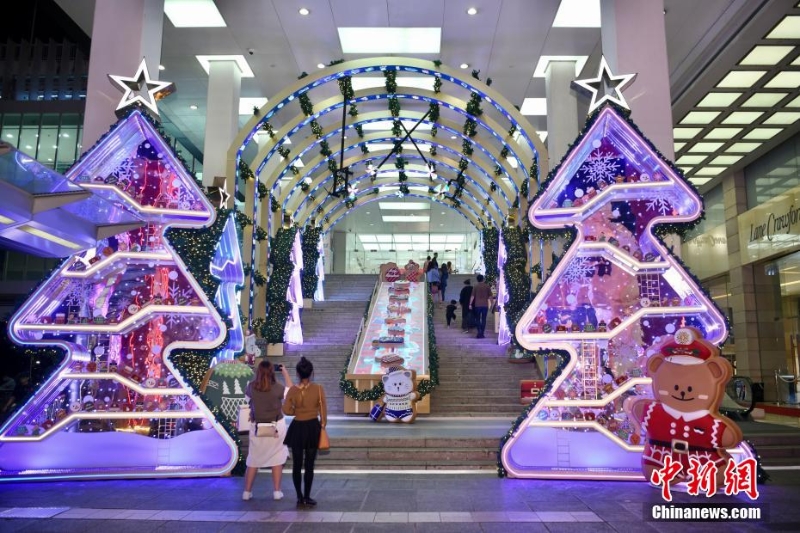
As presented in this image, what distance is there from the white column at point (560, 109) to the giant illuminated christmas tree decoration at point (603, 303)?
5410 mm

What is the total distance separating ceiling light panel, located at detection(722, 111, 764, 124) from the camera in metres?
14.5

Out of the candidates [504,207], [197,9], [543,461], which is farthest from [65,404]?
[504,207]

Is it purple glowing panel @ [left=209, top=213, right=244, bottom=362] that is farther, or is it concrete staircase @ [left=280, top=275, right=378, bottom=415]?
concrete staircase @ [left=280, top=275, right=378, bottom=415]

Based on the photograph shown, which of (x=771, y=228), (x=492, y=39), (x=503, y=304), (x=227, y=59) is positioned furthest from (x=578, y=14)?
(x=771, y=228)

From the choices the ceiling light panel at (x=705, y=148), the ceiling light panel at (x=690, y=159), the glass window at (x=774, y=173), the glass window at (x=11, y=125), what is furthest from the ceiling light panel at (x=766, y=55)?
the glass window at (x=11, y=125)

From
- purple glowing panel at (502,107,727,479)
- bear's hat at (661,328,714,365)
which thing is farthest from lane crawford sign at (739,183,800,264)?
bear's hat at (661,328,714,365)

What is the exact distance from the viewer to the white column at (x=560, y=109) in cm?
1244

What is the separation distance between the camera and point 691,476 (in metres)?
5.25

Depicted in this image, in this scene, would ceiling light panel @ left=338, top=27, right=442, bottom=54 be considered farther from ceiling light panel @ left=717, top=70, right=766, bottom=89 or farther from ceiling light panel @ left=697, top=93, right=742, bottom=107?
ceiling light panel @ left=697, top=93, right=742, bottom=107

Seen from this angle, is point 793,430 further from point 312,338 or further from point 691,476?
point 312,338

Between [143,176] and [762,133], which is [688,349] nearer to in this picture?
[143,176]

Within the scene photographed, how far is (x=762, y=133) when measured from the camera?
15.7m

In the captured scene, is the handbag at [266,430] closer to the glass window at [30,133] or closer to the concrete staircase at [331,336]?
the concrete staircase at [331,336]

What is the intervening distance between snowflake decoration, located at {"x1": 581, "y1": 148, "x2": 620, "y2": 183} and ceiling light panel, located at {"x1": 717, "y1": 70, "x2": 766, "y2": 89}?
7391mm
